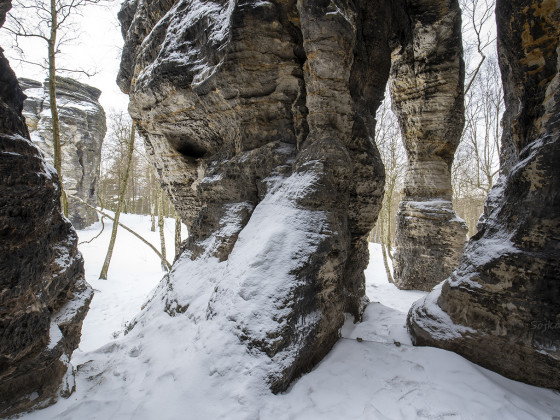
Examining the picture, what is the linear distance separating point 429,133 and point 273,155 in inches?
231

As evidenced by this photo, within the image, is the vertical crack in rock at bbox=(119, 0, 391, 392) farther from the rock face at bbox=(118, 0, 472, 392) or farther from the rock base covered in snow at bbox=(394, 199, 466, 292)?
the rock base covered in snow at bbox=(394, 199, 466, 292)

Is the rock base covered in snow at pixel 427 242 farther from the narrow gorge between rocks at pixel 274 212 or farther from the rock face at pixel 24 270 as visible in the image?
the rock face at pixel 24 270

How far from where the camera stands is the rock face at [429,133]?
6.78 m

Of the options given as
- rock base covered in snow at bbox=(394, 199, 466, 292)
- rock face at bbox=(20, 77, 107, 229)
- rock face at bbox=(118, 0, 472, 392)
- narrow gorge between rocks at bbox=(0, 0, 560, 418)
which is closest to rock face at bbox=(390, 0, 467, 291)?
rock base covered in snow at bbox=(394, 199, 466, 292)

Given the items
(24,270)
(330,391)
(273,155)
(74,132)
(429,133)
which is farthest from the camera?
(74,132)

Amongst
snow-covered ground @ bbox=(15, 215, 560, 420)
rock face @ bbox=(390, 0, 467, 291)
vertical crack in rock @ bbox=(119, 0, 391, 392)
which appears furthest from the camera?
rock face @ bbox=(390, 0, 467, 291)

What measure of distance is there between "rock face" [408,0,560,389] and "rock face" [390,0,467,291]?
13.6 feet

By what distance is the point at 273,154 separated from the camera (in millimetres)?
3891

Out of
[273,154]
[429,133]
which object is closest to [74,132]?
[273,154]

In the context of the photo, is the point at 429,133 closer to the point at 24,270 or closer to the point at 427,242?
the point at 427,242

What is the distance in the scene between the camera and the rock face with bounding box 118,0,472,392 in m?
A: 2.81

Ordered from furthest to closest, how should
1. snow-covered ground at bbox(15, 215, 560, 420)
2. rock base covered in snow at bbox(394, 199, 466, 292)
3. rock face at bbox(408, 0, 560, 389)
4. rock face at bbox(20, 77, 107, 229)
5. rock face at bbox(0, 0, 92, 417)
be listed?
rock face at bbox(20, 77, 107, 229)
rock base covered in snow at bbox(394, 199, 466, 292)
rock face at bbox(408, 0, 560, 389)
snow-covered ground at bbox(15, 215, 560, 420)
rock face at bbox(0, 0, 92, 417)

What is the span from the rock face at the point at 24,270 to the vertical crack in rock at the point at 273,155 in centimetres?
138

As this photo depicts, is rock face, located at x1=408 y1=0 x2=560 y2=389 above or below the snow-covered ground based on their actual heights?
above
